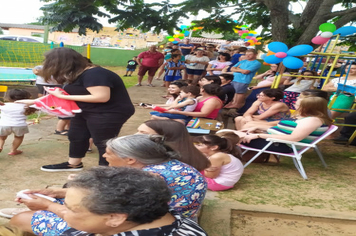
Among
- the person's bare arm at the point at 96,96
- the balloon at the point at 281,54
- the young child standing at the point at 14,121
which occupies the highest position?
the balloon at the point at 281,54

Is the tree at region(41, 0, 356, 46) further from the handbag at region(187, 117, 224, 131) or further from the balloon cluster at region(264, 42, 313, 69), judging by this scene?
the handbag at region(187, 117, 224, 131)

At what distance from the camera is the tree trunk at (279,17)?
26.4ft

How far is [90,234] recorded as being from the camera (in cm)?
168

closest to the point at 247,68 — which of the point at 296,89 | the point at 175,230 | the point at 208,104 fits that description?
the point at 296,89

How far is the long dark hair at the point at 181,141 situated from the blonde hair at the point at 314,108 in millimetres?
1912

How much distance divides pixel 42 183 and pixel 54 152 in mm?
1173

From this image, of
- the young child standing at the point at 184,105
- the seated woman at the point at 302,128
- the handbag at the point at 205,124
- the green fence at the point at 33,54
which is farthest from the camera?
the green fence at the point at 33,54

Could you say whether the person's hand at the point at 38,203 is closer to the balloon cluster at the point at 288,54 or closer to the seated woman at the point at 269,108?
the seated woman at the point at 269,108

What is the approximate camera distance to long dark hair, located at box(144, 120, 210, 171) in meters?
2.49

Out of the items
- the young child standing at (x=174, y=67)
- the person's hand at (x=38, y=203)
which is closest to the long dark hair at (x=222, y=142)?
the person's hand at (x=38, y=203)

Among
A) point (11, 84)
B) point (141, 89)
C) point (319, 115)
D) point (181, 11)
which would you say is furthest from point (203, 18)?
point (11, 84)

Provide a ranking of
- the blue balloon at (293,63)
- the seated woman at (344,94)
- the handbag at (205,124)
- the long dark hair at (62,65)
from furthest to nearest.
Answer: the blue balloon at (293,63)
the seated woman at (344,94)
the handbag at (205,124)
the long dark hair at (62,65)

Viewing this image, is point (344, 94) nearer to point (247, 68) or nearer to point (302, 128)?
point (302, 128)

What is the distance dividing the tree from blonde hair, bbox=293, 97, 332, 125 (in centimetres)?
434
